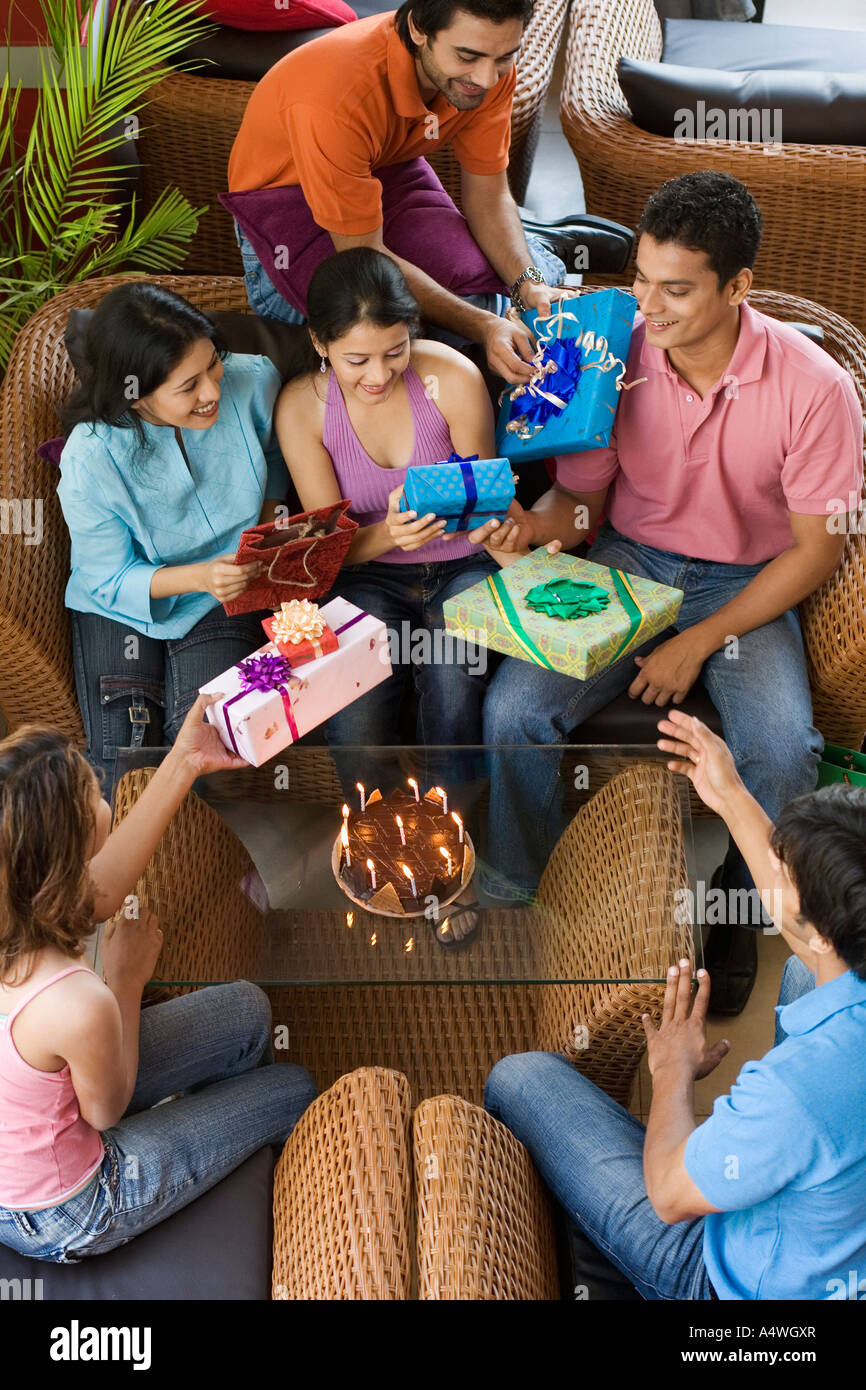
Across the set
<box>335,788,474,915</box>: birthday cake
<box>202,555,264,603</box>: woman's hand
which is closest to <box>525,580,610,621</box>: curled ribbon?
<box>335,788,474,915</box>: birthday cake

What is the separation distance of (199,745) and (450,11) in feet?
4.30

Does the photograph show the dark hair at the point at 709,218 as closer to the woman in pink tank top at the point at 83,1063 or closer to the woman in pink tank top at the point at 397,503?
the woman in pink tank top at the point at 397,503

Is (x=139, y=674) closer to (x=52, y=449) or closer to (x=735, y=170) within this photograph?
(x=52, y=449)

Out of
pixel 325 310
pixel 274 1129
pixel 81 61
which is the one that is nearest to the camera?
pixel 274 1129

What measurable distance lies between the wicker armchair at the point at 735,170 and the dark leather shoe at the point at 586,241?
307mm

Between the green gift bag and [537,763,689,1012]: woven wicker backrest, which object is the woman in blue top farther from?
the green gift bag

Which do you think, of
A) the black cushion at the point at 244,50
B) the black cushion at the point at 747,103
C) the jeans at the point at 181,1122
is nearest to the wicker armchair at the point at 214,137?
the black cushion at the point at 244,50

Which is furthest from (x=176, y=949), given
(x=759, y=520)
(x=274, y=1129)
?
(x=759, y=520)

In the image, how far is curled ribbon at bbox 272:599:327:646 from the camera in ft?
6.70

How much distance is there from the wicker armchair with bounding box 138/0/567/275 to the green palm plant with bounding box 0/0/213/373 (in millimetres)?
117

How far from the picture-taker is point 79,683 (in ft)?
7.66
